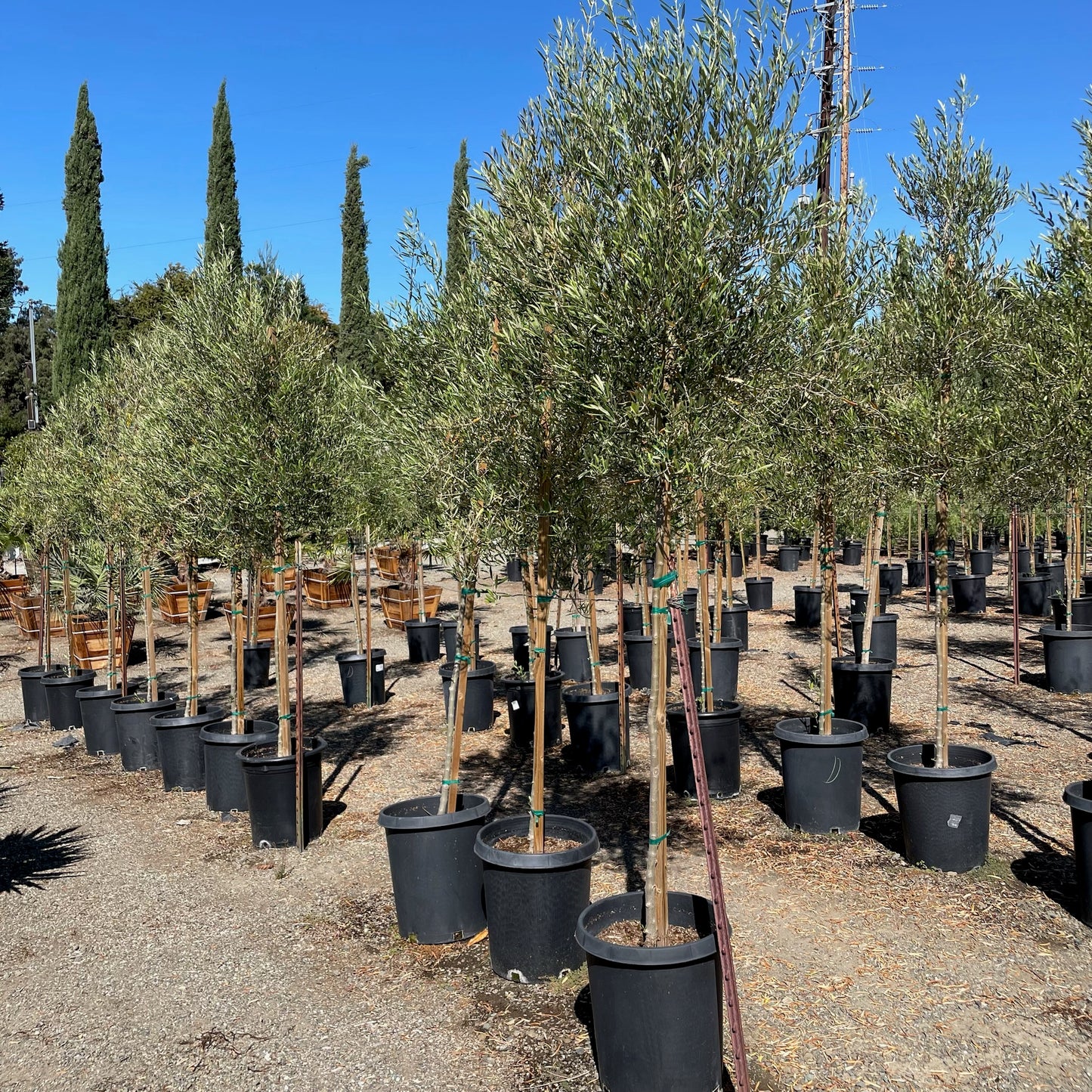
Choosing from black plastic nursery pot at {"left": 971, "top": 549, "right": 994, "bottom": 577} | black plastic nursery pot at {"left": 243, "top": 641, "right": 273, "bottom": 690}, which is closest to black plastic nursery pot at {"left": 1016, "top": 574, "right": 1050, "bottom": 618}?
black plastic nursery pot at {"left": 971, "top": 549, "right": 994, "bottom": 577}

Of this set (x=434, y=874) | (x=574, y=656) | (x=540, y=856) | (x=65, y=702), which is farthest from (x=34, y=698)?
(x=540, y=856)

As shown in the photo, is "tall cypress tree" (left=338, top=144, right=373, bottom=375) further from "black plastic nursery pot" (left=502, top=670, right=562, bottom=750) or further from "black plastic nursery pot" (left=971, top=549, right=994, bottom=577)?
"black plastic nursery pot" (left=502, top=670, right=562, bottom=750)

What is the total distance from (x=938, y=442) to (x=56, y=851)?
848 cm

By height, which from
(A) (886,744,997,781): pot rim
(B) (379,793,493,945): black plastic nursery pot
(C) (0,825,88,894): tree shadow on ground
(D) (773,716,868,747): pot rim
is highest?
(D) (773,716,868,747): pot rim

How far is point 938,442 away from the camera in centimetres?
741

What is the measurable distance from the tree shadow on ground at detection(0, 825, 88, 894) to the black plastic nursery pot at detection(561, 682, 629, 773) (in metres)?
4.93

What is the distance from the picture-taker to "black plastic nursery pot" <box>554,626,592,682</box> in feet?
48.2

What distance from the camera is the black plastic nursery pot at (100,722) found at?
1198 centimetres

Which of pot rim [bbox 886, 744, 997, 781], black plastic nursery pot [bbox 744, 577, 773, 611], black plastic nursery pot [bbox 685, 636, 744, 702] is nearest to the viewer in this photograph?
pot rim [bbox 886, 744, 997, 781]

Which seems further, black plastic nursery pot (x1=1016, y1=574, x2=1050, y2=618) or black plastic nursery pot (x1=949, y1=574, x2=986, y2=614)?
black plastic nursery pot (x1=949, y1=574, x2=986, y2=614)

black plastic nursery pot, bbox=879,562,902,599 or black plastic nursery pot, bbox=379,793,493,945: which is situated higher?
black plastic nursery pot, bbox=879,562,902,599

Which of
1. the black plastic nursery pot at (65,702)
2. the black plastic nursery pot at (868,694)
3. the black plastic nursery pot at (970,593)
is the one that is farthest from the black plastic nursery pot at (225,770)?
the black plastic nursery pot at (970,593)

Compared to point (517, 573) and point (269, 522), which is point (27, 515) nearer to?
point (269, 522)

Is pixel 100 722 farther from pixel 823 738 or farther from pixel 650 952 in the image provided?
pixel 650 952
